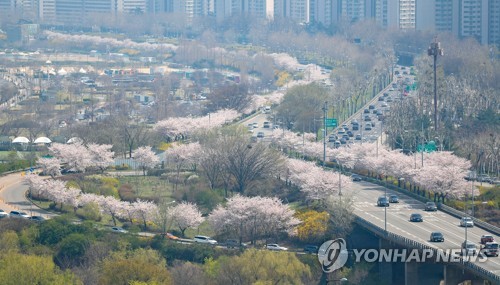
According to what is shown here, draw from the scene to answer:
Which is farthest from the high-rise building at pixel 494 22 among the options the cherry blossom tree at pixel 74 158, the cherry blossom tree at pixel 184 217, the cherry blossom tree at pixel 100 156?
the cherry blossom tree at pixel 184 217

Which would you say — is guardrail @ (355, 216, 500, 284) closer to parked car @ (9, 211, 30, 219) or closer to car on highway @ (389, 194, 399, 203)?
car on highway @ (389, 194, 399, 203)

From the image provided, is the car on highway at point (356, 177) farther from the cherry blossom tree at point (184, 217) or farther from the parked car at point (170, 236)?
the parked car at point (170, 236)

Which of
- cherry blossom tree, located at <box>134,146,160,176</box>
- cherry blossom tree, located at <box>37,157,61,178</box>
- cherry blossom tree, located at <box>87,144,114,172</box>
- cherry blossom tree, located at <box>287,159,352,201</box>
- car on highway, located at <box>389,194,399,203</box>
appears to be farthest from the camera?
cherry blossom tree, located at <box>134,146,160,176</box>

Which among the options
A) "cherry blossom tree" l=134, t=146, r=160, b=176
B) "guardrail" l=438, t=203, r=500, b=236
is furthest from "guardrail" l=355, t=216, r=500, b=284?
"cherry blossom tree" l=134, t=146, r=160, b=176

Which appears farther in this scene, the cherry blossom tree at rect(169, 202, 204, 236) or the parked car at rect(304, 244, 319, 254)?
the cherry blossom tree at rect(169, 202, 204, 236)

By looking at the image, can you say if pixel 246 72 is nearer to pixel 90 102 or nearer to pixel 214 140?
pixel 90 102

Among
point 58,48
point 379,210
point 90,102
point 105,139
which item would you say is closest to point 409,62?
point 90,102
